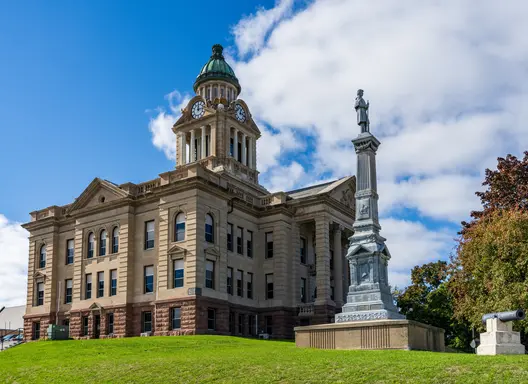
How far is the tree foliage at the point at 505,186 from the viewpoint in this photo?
42625mm

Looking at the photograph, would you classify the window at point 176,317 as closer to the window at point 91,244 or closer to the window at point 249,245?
the window at point 249,245

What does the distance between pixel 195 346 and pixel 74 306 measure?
74.8ft

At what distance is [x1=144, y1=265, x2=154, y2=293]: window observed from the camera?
48562 millimetres

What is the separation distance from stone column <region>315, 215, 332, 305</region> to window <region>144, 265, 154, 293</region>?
1268 cm

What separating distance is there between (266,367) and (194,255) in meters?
24.9

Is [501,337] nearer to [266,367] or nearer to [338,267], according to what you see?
[266,367]

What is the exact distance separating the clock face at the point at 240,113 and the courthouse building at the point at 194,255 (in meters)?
1.74

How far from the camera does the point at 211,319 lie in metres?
46.8

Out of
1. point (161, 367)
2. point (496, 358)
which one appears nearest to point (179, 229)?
point (161, 367)

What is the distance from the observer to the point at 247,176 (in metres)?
63.0

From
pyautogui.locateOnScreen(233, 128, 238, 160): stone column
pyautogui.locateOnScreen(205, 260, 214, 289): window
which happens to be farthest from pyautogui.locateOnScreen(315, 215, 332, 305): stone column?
pyautogui.locateOnScreen(233, 128, 238, 160): stone column

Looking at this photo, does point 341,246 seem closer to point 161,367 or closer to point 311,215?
point 311,215

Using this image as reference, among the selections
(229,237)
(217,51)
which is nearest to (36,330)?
(229,237)

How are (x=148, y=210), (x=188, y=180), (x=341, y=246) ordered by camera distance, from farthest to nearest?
(x=341, y=246) < (x=148, y=210) < (x=188, y=180)
